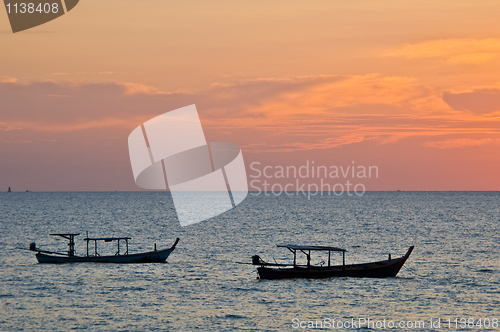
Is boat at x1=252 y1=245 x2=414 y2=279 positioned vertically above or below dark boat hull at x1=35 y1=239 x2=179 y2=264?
below

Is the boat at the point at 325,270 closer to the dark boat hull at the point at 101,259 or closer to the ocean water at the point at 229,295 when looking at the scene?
the ocean water at the point at 229,295

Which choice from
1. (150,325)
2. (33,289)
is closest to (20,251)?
(33,289)

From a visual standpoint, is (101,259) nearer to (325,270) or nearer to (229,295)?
(229,295)

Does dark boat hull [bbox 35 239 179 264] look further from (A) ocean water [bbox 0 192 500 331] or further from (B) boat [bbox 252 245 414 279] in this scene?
(B) boat [bbox 252 245 414 279]

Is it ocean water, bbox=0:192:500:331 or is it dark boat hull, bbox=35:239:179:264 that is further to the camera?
dark boat hull, bbox=35:239:179:264

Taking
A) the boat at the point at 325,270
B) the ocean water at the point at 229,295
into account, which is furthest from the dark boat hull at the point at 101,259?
the boat at the point at 325,270

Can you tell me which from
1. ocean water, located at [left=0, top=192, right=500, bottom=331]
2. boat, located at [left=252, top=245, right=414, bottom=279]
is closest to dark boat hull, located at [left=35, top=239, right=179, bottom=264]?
ocean water, located at [left=0, top=192, right=500, bottom=331]

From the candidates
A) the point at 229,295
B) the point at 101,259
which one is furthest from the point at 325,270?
the point at 101,259

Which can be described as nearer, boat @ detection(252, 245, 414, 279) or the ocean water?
the ocean water

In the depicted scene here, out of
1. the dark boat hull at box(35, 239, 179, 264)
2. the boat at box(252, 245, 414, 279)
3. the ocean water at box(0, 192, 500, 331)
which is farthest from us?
the dark boat hull at box(35, 239, 179, 264)

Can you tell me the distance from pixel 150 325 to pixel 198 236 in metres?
58.3

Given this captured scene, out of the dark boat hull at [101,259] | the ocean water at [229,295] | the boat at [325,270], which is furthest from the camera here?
the dark boat hull at [101,259]

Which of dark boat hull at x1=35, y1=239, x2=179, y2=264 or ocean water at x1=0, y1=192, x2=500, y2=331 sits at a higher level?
dark boat hull at x1=35, y1=239, x2=179, y2=264

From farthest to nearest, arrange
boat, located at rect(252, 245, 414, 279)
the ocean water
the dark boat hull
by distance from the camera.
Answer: the dark boat hull
boat, located at rect(252, 245, 414, 279)
the ocean water
